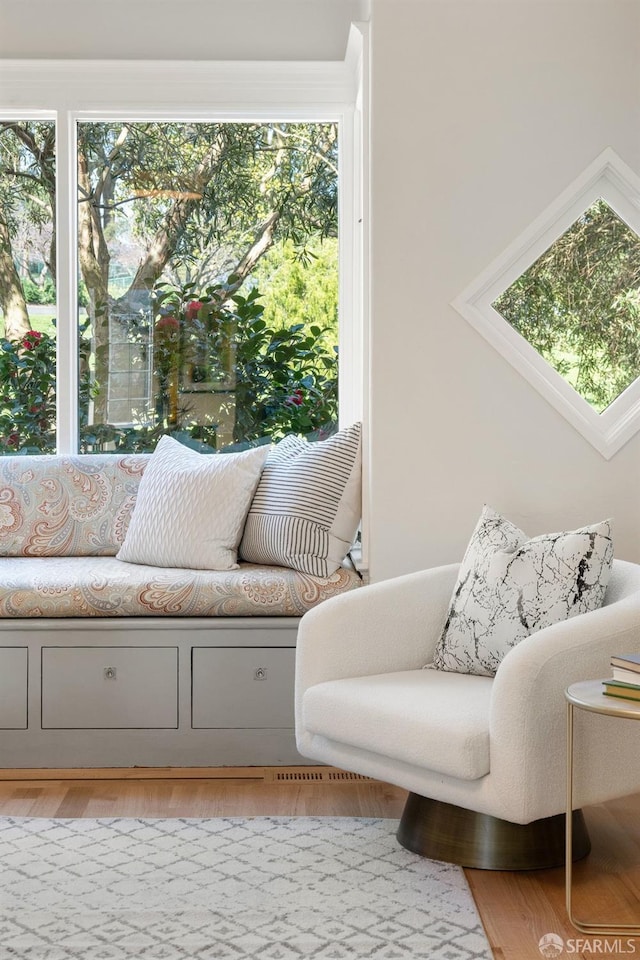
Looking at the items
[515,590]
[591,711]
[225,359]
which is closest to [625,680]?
[591,711]

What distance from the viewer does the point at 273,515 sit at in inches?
129

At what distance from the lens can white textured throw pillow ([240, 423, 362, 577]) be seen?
127 inches

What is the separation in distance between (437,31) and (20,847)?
2.63 m

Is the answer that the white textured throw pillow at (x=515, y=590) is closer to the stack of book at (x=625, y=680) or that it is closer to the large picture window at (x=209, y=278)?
the stack of book at (x=625, y=680)

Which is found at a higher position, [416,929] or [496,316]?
[496,316]

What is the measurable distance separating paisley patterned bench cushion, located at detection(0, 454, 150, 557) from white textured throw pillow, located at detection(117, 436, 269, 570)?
0.19 metres

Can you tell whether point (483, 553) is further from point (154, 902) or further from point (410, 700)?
point (154, 902)

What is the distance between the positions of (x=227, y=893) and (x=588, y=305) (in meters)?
2.12

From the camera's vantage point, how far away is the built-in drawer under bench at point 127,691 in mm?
3088

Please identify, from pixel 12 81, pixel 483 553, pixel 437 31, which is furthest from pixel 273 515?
pixel 12 81

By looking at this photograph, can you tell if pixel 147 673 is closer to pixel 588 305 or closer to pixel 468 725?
pixel 468 725

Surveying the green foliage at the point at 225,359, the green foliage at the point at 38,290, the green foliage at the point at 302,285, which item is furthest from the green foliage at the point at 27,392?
the green foliage at the point at 302,285

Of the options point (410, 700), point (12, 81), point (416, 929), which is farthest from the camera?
point (12, 81)

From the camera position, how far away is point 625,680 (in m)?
1.99
